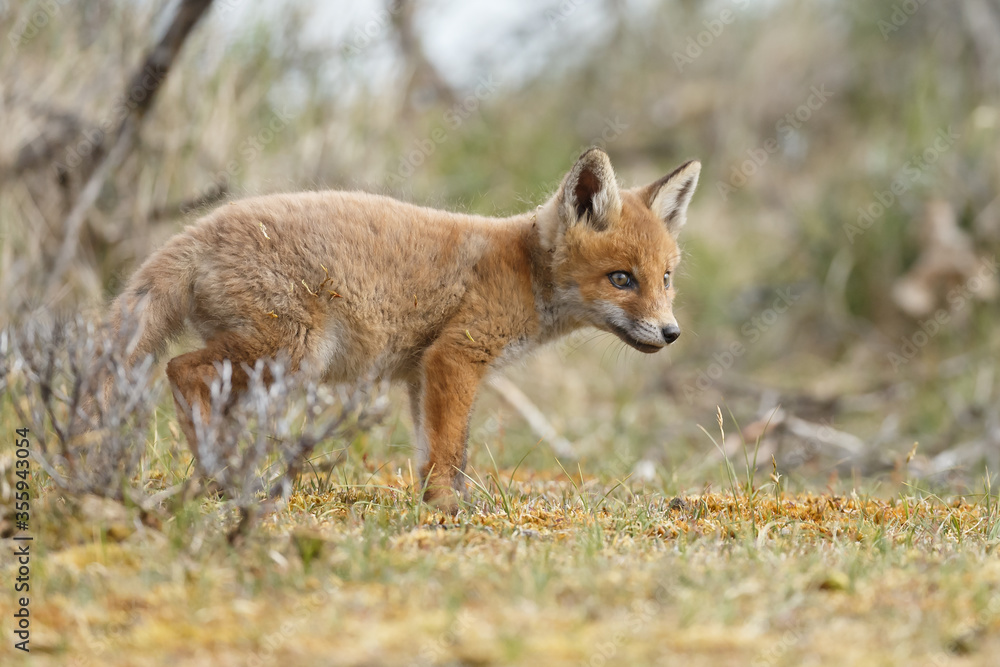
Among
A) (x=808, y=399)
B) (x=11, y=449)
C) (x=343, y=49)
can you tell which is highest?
(x=343, y=49)

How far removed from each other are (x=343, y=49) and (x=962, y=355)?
21.5 feet

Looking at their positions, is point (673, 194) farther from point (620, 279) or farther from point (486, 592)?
point (486, 592)

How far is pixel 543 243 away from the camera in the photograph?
4.54 metres

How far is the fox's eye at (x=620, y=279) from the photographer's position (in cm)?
444

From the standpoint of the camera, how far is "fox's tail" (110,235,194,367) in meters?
3.77

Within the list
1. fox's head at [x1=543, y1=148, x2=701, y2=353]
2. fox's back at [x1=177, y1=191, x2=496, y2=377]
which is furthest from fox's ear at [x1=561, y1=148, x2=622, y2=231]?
fox's back at [x1=177, y1=191, x2=496, y2=377]

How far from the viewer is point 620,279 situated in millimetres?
4438

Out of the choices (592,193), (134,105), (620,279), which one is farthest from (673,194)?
(134,105)

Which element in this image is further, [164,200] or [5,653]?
[164,200]

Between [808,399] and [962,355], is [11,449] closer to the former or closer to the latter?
[808,399]

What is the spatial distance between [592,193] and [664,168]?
338 inches

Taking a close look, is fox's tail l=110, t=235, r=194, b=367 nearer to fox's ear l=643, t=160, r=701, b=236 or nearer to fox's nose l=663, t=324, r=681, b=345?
fox's nose l=663, t=324, r=681, b=345

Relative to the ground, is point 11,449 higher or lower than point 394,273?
lower

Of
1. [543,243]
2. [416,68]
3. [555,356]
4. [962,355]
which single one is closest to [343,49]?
[416,68]
